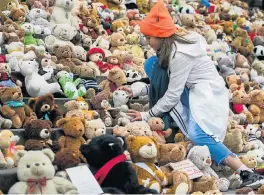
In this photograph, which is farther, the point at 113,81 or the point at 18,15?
the point at 18,15

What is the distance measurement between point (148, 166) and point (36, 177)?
921 mm

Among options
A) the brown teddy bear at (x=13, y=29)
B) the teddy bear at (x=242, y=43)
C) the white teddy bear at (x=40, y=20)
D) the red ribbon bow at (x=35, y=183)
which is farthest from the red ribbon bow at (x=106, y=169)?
the teddy bear at (x=242, y=43)

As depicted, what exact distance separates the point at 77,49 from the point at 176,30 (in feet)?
4.92

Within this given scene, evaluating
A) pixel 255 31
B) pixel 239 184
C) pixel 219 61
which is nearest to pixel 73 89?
pixel 239 184

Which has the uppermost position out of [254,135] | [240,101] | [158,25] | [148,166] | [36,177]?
[158,25]

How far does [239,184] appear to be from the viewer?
4.42 m

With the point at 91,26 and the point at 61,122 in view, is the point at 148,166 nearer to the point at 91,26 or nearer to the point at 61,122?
the point at 61,122

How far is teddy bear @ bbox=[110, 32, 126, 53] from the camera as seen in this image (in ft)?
22.4

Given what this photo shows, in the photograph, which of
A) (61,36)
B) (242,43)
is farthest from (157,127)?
(242,43)

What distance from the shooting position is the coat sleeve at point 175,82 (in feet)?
15.5

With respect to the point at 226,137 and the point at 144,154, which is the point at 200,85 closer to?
the point at 226,137

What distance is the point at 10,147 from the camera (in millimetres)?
3980

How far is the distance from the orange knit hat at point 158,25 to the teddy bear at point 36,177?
1661 millimetres

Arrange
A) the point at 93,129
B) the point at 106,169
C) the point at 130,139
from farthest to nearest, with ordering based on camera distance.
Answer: the point at 93,129, the point at 130,139, the point at 106,169
